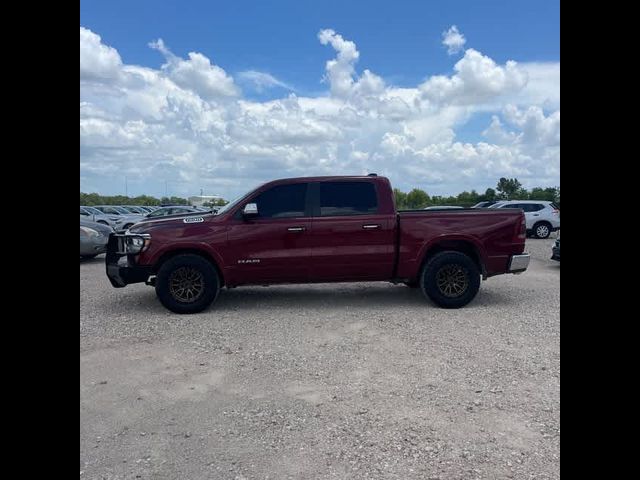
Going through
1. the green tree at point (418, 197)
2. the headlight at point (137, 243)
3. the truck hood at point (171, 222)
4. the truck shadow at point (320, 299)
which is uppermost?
the green tree at point (418, 197)

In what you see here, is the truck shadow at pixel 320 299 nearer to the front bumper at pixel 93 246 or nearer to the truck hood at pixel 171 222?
the truck hood at pixel 171 222

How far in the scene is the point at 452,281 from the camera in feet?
22.8

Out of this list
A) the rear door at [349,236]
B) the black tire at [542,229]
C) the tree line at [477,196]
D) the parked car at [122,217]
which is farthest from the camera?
the tree line at [477,196]

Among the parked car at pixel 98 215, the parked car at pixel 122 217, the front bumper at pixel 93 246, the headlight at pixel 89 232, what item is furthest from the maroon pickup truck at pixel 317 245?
the parked car at pixel 98 215

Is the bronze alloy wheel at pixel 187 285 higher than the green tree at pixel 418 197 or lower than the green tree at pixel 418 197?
lower

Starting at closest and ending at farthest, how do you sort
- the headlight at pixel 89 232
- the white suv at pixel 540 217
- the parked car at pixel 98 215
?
the headlight at pixel 89 232 → the white suv at pixel 540 217 → the parked car at pixel 98 215

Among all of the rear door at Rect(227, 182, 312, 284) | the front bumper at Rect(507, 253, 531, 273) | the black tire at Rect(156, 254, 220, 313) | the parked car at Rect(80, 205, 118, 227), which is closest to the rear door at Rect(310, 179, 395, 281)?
the rear door at Rect(227, 182, 312, 284)

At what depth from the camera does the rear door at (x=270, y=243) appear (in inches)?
265

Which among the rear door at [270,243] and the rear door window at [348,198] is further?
the rear door window at [348,198]

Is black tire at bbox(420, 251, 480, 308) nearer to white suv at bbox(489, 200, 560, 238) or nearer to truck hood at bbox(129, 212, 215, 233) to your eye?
truck hood at bbox(129, 212, 215, 233)

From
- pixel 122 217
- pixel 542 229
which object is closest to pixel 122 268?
pixel 122 217
